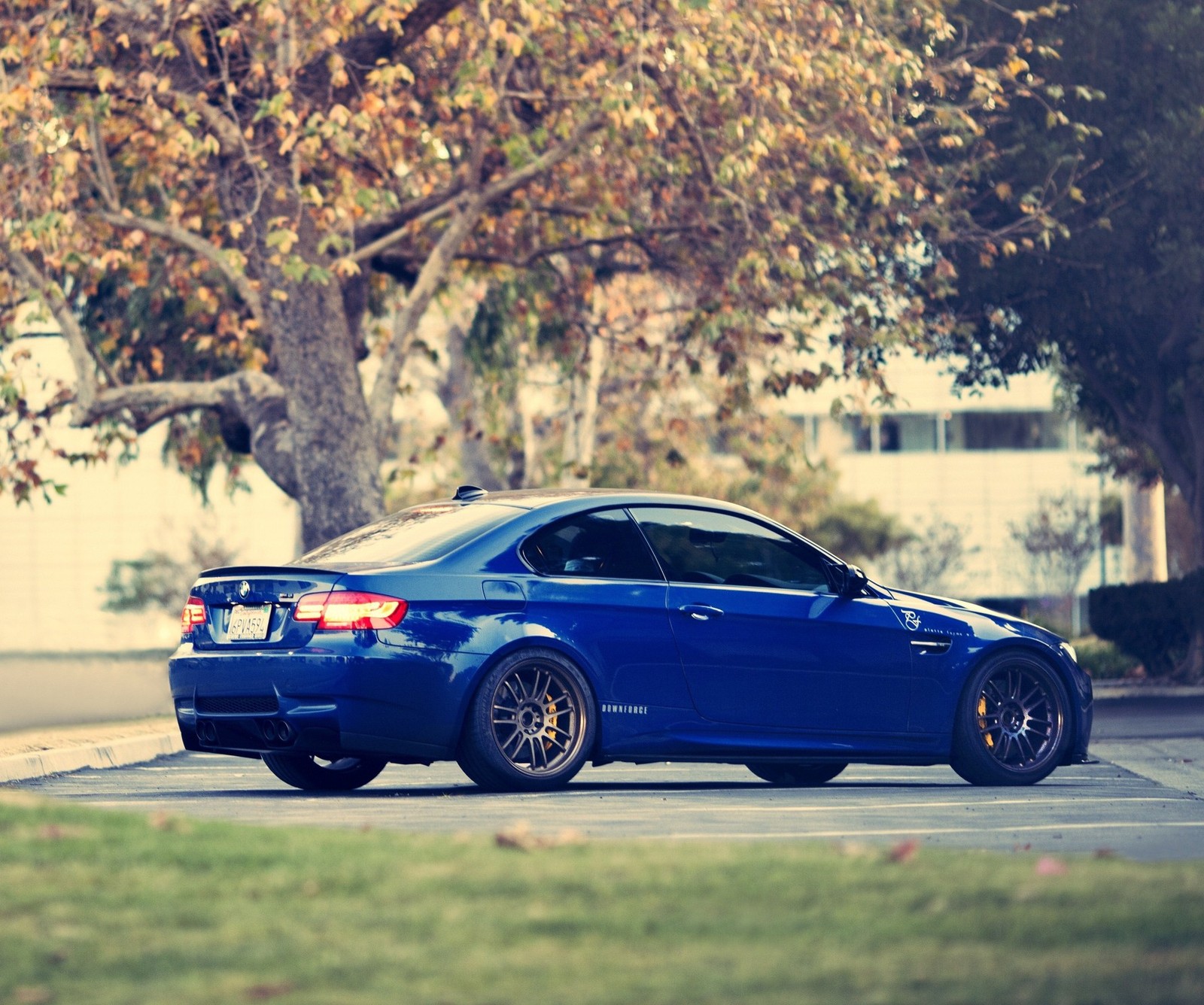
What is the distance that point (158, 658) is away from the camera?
37.9 metres

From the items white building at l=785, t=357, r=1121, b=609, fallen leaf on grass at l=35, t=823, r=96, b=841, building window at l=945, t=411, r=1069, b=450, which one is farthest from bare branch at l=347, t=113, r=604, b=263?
building window at l=945, t=411, r=1069, b=450

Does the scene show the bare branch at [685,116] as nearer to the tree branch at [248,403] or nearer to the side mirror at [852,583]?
the tree branch at [248,403]

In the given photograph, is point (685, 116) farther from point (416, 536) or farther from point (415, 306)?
point (416, 536)

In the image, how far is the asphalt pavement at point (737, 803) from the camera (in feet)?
27.1

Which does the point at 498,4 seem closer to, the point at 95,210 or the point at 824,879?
the point at 95,210

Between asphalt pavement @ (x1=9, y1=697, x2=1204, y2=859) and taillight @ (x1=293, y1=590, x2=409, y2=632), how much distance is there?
812mm

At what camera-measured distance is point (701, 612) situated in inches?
411

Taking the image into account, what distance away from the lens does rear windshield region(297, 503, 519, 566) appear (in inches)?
401

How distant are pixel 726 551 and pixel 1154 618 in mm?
14095

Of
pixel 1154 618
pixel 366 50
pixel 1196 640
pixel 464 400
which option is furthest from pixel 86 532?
pixel 366 50

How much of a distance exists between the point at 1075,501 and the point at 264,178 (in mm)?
34721

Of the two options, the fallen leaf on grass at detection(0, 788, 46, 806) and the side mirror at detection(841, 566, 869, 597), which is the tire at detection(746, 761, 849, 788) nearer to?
the side mirror at detection(841, 566, 869, 597)

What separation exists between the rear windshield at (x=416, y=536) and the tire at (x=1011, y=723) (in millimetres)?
2620

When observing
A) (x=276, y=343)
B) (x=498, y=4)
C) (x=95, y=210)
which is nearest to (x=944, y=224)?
→ (x=498, y=4)
